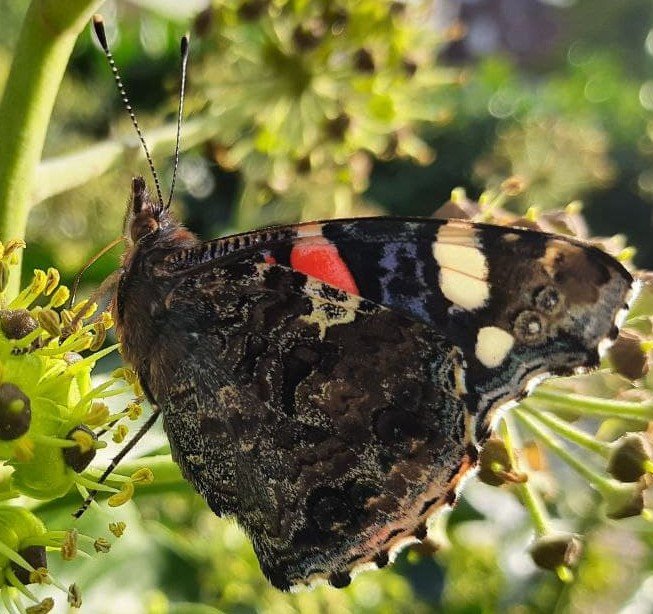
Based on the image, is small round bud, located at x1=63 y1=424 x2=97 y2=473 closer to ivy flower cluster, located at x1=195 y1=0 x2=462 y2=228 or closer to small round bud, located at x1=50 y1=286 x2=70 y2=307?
small round bud, located at x1=50 y1=286 x2=70 y2=307

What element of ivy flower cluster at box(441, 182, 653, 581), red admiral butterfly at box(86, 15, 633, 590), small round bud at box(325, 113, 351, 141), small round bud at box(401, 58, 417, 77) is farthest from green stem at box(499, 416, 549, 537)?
small round bud at box(401, 58, 417, 77)

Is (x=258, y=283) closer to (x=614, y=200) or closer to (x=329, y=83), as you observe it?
(x=329, y=83)

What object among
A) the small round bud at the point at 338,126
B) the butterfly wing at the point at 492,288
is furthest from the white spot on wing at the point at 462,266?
the small round bud at the point at 338,126

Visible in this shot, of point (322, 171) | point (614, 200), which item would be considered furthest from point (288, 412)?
point (614, 200)

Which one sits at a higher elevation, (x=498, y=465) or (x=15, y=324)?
(x=15, y=324)

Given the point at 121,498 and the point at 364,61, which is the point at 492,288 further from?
the point at 364,61

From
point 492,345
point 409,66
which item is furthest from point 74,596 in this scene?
point 409,66

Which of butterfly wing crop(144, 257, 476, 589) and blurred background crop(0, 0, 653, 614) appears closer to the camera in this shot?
butterfly wing crop(144, 257, 476, 589)

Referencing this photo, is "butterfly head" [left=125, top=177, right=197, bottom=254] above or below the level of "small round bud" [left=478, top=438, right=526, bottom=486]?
above
